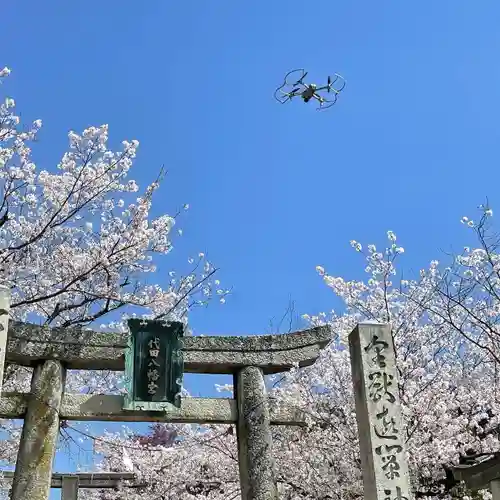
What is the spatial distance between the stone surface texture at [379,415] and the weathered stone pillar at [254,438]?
165 cm

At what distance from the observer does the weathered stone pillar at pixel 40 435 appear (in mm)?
6812

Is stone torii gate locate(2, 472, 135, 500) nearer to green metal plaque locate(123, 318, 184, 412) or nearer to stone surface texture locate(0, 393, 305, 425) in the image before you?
stone surface texture locate(0, 393, 305, 425)

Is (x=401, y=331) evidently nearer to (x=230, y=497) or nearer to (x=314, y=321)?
(x=314, y=321)

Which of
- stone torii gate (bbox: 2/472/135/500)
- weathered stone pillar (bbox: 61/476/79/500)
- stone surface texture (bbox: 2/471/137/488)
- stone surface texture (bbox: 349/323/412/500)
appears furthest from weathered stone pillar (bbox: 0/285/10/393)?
stone surface texture (bbox: 2/471/137/488)

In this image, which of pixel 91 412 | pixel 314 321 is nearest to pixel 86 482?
pixel 314 321

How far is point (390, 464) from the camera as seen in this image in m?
5.91

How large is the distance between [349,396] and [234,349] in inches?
84.2

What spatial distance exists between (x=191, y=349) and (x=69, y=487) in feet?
34.3

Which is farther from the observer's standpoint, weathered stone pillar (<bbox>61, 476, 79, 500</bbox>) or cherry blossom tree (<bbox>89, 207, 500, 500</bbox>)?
weathered stone pillar (<bbox>61, 476, 79, 500</bbox>)

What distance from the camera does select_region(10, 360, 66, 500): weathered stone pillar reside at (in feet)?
22.4

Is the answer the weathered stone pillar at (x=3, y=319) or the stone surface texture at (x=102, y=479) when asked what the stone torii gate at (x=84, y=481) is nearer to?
the stone surface texture at (x=102, y=479)

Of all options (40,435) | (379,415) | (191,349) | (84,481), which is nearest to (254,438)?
(191,349)

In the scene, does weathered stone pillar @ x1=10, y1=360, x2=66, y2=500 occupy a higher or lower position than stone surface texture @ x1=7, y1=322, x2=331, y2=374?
lower

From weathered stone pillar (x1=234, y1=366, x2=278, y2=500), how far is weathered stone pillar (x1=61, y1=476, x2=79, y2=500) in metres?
10.2
